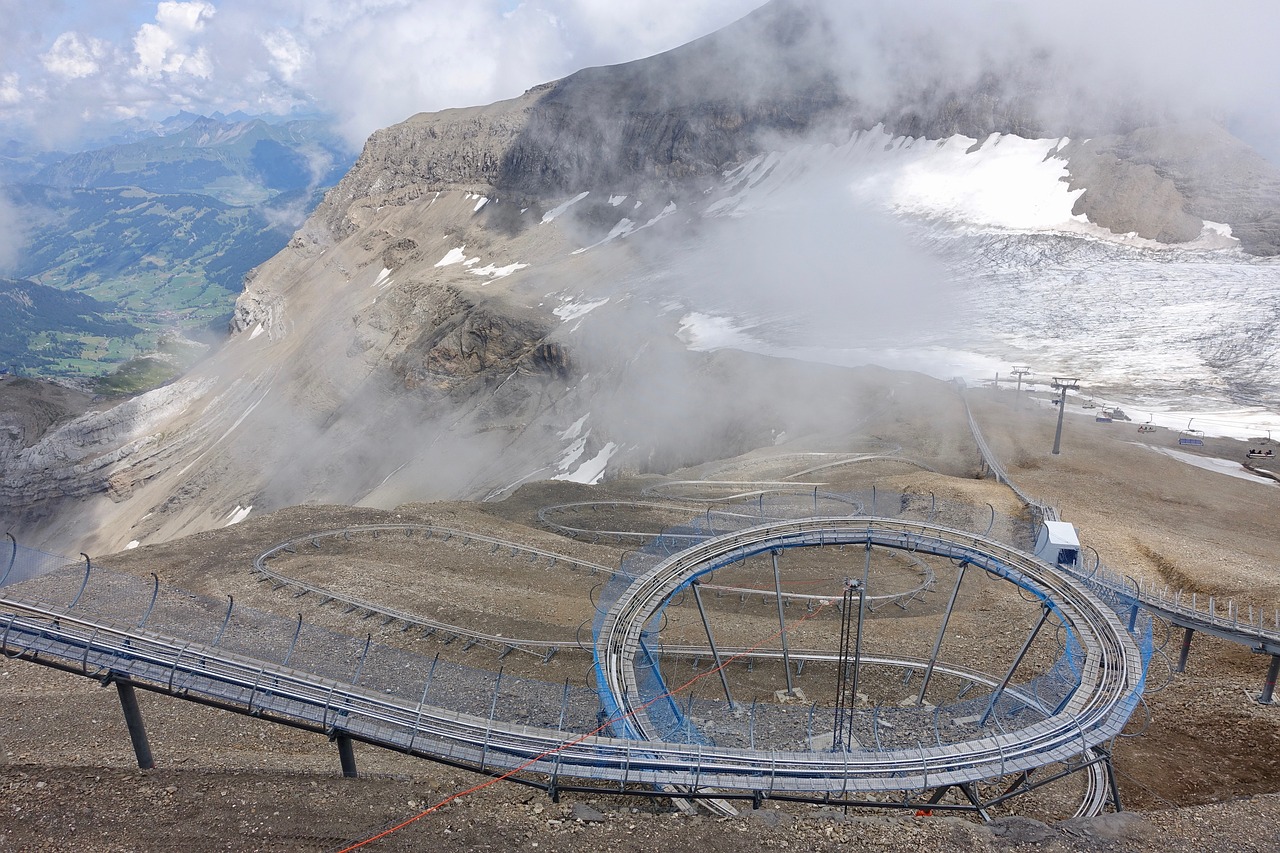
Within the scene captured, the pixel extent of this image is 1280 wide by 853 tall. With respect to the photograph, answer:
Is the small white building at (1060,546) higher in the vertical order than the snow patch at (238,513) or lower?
higher

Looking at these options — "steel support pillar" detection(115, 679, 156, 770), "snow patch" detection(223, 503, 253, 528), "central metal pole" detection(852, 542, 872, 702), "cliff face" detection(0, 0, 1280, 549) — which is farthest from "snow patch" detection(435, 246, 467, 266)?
"steel support pillar" detection(115, 679, 156, 770)

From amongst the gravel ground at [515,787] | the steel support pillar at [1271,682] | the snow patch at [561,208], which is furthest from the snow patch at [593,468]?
the snow patch at [561,208]

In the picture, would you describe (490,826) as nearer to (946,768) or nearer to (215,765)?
(215,765)

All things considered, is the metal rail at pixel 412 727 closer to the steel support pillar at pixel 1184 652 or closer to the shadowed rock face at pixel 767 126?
the steel support pillar at pixel 1184 652

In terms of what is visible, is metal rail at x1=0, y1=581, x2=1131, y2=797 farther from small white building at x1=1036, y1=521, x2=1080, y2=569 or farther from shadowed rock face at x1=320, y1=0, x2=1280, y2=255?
shadowed rock face at x1=320, y1=0, x2=1280, y2=255

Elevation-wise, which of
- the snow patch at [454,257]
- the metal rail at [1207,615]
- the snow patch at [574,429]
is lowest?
the snow patch at [574,429]

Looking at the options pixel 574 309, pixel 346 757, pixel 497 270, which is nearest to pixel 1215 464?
pixel 346 757

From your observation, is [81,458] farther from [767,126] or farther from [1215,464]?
[1215,464]
